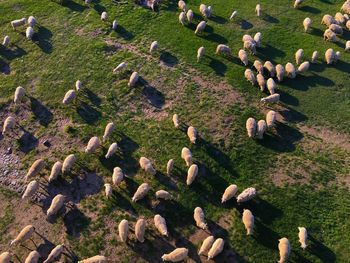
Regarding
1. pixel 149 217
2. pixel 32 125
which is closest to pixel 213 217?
pixel 149 217

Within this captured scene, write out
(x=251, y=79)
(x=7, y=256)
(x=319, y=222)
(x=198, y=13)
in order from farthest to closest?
(x=198, y=13) < (x=251, y=79) < (x=319, y=222) < (x=7, y=256)

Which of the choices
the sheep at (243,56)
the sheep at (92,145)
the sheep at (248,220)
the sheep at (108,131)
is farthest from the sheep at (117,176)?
the sheep at (243,56)

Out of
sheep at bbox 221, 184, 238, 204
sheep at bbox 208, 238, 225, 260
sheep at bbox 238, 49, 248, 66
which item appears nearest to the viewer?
sheep at bbox 208, 238, 225, 260

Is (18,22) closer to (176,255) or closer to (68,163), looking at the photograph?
(68,163)

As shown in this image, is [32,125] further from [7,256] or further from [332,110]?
[332,110]

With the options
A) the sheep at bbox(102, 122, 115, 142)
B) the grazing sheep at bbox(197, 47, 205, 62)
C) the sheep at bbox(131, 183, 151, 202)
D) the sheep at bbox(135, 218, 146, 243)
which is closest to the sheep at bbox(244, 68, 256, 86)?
the grazing sheep at bbox(197, 47, 205, 62)

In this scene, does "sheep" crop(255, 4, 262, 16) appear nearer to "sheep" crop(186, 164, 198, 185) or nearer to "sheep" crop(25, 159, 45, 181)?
"sheep" crop(186, 164, 198, 185)
